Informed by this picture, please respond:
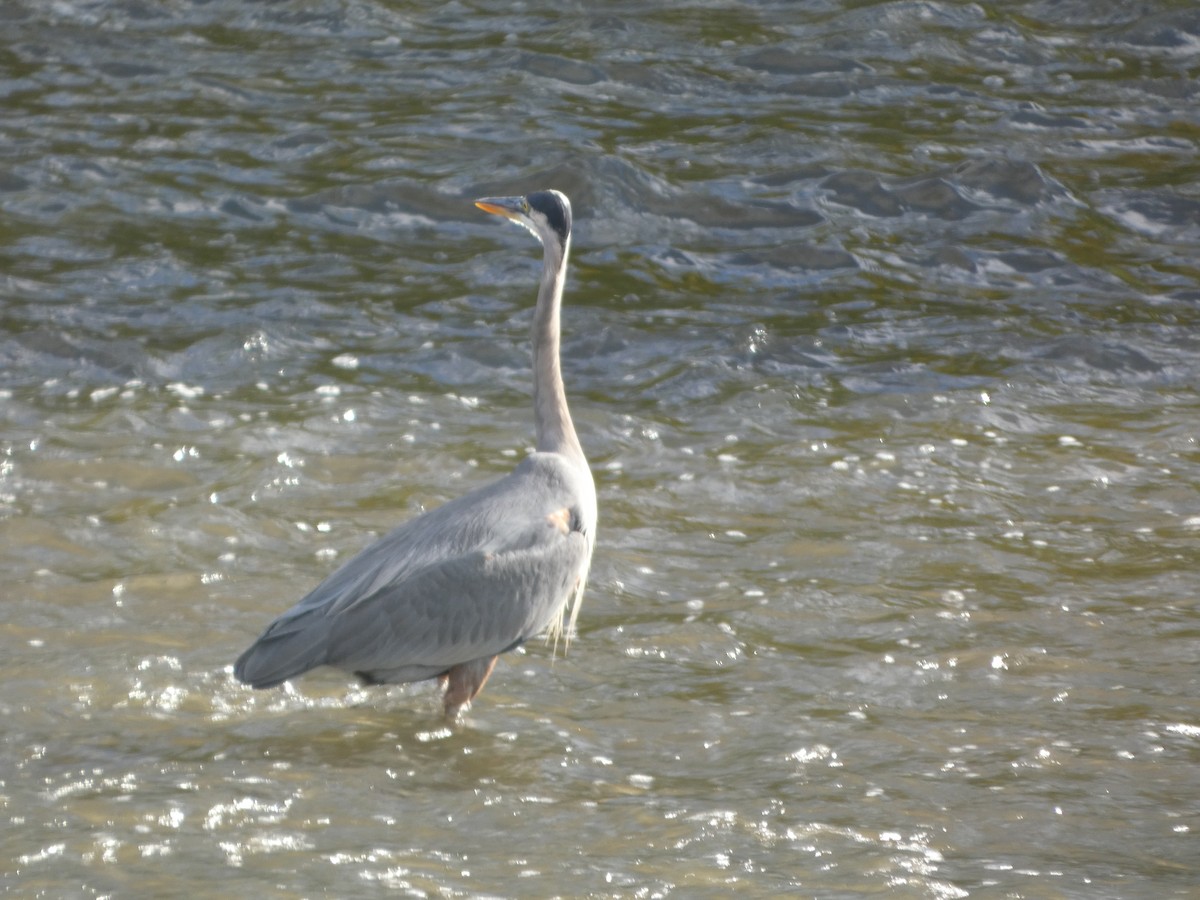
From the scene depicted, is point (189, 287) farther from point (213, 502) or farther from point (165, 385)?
point (213, 502)

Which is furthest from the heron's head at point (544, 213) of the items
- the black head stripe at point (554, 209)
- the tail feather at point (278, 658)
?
the tail feather at point (278, 658)

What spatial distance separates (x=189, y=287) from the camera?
11.5 metres

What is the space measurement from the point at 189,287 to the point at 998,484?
5.42 m

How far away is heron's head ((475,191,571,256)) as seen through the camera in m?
6.96

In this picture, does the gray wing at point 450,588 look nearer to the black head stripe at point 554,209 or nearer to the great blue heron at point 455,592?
the great blue heron at point 455,592

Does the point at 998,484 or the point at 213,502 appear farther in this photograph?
the point at 998,484

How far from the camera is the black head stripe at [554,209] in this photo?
6953 mm

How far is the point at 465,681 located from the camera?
668 cm

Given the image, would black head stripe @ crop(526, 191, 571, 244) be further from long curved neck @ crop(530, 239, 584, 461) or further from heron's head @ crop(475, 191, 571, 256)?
long curved neck @ crop(530, 239, 584, 461)

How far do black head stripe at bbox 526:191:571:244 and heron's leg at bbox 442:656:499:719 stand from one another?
1.72m

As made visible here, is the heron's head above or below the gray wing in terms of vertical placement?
above

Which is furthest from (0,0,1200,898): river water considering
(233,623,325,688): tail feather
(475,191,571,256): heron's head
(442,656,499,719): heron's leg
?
(475,191,571,256): heron's head

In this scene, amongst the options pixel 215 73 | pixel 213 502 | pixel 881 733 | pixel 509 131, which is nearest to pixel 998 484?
pixel 881 733

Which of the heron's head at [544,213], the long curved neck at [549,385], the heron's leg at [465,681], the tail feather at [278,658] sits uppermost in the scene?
the heron's head at [544,213]
